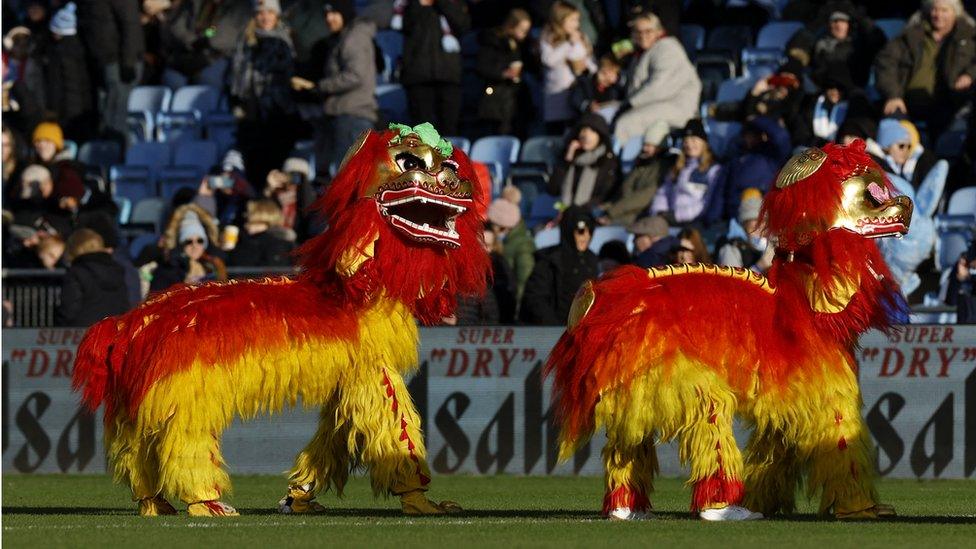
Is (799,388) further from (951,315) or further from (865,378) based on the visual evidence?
(951,315)

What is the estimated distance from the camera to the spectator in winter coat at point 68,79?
2181cm

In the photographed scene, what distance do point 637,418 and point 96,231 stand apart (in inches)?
309

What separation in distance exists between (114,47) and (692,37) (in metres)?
6.05

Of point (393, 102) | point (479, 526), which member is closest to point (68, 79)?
point (393, 102)

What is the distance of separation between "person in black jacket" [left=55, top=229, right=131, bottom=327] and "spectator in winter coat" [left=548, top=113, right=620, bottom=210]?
402 centimetres

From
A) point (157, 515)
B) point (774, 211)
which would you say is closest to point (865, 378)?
point (774, 211)

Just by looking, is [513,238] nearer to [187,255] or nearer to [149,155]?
[187,255]

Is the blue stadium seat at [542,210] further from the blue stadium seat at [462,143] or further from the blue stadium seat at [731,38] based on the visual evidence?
the blue stadium seat at [731,38]

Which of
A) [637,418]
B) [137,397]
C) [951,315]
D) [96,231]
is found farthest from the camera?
[96,231]

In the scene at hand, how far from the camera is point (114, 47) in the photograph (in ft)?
71.0

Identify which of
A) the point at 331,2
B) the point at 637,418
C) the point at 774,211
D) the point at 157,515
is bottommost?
the point at 157,515

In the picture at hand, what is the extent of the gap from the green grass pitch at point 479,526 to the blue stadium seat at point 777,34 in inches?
289

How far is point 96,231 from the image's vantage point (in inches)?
647

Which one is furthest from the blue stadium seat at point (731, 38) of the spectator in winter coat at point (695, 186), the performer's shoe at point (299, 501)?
the performer's shoe at point (299, 501)
